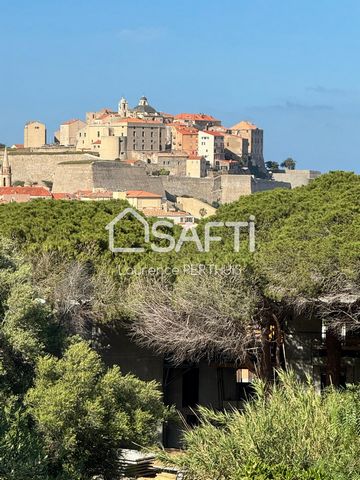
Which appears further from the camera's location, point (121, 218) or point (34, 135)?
point (34, 135)

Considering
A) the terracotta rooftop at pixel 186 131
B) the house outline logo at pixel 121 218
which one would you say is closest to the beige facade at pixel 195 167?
the terracotta rooftop at pixel 186 131

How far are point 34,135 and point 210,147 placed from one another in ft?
51.0

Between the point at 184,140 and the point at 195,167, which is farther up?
the point at 184,140

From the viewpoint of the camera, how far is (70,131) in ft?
361

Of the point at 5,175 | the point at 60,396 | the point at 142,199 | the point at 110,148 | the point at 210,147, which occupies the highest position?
the point at 210,147

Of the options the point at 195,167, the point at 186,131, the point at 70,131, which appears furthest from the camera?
the point at 70,131

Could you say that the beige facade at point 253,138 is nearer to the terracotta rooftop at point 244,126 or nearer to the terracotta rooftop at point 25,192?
the terracotta rooftop at point 244,126

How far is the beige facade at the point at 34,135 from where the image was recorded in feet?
353

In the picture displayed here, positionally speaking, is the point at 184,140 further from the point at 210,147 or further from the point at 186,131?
the point at 210,147

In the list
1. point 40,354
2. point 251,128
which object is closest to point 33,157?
point 251,128

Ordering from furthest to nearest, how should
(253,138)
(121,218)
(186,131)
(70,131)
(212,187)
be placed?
(253,138), (70,131), (186,131), (212,187), (121,218)

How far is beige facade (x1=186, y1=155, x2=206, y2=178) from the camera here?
99.3 meters

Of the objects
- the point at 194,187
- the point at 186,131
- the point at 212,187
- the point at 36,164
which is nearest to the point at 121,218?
the point at 194,187

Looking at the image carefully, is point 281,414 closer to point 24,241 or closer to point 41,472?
point 41,472
